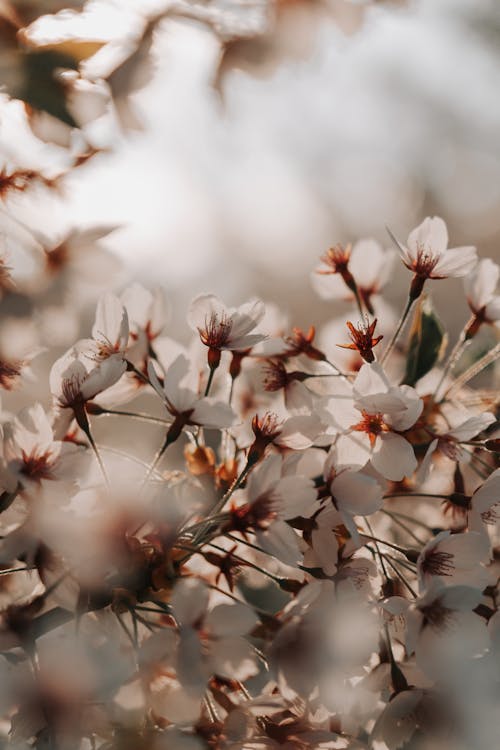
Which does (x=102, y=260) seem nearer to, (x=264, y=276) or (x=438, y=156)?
(x=264, y=276)

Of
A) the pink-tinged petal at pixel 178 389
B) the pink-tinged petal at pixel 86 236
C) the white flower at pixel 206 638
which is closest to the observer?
the white flower at pixel 206 638

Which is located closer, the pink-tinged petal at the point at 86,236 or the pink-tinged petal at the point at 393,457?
the pink-tinged petal at the point at 393,457

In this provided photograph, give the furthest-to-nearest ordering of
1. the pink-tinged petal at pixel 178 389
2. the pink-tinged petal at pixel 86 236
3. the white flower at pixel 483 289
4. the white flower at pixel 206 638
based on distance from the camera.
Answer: the white flower at pixel 483 289 < the pink-tinged petal at pixel 86 236 < the pink-tinged petal at pixel 178 389 < the white flower at pixel 206 638

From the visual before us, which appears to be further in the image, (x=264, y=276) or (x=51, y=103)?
(x=264, y=276)

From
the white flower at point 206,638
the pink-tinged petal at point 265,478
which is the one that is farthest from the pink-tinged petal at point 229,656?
the pink-tinged petal at point 265,478

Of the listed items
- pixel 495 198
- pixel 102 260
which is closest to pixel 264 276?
pixel 495 198

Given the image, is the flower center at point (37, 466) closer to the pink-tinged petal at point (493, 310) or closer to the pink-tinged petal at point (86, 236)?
the pink-tinged petal at point (86, 236)

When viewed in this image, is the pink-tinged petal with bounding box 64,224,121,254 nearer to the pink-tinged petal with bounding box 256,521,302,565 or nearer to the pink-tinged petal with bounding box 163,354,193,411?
the pink-tinged petal with bounding box 163,354,193,411

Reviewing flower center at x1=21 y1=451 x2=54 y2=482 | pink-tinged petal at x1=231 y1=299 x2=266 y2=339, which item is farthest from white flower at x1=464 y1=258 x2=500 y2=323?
flower center at x1=21 y1=451 x2=54 y2=482
